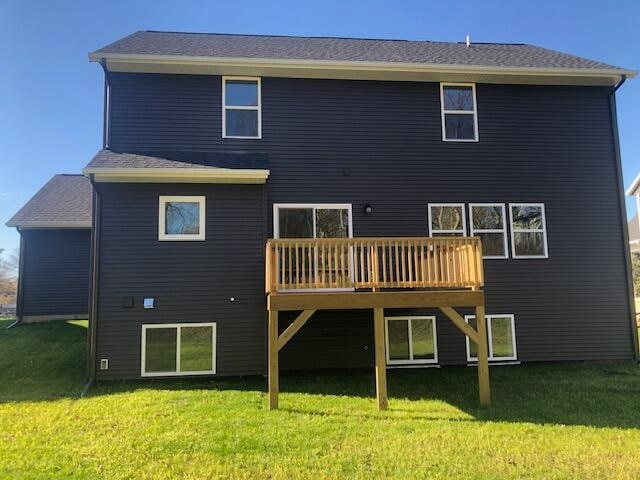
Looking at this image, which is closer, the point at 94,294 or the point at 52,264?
the point at 94,294

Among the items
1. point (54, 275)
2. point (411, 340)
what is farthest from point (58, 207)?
point (411, 340)

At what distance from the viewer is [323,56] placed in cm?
1040

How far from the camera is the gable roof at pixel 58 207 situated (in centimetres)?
1447

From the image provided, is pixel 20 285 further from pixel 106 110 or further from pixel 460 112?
pixel 460 112

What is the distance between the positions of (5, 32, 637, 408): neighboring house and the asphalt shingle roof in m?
0.11

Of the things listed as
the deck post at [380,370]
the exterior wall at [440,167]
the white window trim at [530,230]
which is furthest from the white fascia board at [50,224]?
the white window trim at [530,230]

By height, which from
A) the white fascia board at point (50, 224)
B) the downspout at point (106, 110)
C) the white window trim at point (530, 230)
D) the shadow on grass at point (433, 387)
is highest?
the downspout at point (106, 110)

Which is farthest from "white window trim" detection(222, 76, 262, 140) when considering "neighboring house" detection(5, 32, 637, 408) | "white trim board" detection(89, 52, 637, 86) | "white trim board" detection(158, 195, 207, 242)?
"white trim board" detection(158, 195, 207, 242)

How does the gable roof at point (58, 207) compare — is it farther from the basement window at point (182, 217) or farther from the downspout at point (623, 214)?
the downspout at point (623, 214)

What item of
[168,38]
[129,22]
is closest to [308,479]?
[168,38]

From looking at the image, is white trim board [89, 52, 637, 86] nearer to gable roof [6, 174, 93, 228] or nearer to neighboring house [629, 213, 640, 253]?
gable roof [6, 174, 93, 228]

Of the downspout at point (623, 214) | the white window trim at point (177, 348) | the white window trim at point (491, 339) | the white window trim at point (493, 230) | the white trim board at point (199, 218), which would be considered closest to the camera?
the white window trim at point (177, 348)

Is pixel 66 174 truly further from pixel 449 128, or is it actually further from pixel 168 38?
A: pixel 449 128

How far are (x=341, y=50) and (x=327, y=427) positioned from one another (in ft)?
29.2
